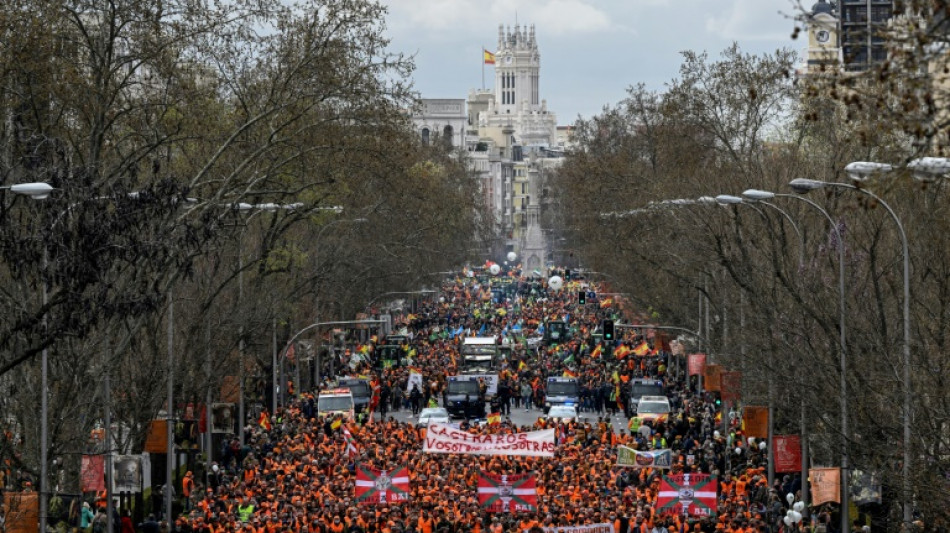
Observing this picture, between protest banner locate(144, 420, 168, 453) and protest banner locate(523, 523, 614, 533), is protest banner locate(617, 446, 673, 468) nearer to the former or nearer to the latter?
protest banner locate(523, 523, 614, 533)

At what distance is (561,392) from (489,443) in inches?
961

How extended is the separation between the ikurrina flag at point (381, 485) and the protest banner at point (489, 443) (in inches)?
178

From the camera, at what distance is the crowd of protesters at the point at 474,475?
33.5 meters

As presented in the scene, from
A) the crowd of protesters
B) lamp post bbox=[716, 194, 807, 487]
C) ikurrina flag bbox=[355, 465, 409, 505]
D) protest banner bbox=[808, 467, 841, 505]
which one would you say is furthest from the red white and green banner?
protest banner bbox=[808, 467, 841, 505]

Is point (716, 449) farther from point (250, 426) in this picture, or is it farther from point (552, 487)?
point (250, 426)

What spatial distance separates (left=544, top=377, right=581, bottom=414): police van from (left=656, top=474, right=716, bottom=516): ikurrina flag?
28.7m

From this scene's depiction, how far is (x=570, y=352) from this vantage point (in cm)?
8156

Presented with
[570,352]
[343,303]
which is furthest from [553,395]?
[570,352]

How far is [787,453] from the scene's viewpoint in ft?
116

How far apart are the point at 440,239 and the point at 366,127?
194 feet

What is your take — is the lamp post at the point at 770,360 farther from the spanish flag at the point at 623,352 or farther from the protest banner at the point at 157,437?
the spanish flag at the point at 623,352

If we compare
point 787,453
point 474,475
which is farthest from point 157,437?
point 787,453

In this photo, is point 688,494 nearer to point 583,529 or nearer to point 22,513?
point 583,529

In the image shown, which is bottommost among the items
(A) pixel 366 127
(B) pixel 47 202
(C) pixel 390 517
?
(C) pixel 390 517
